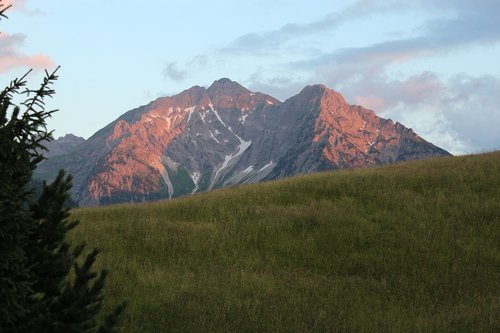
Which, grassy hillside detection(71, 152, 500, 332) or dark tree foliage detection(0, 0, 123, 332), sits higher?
dark tree foliage detection(0, 0, 123, 332)

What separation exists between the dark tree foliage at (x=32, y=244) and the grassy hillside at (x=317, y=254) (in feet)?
22.6

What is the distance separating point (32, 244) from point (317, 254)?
14.4 metres

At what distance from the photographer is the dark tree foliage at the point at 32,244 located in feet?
17.7

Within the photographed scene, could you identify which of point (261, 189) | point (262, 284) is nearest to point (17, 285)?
point (262, 284)

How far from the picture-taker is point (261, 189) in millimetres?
27516

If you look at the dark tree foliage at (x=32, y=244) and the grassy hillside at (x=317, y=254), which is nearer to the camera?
the dark tree foliage at (x=32, y=244)

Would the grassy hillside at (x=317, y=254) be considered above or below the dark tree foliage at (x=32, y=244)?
below

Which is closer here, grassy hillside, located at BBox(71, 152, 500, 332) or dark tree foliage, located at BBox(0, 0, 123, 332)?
dark tree foliage, located at BBox(0, 0, 123, 332)

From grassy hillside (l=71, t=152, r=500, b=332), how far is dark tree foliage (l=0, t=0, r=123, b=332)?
690cm

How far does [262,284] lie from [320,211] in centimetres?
767

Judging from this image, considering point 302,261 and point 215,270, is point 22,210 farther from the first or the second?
point 302,261

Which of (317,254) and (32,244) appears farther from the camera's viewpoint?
(317,254)

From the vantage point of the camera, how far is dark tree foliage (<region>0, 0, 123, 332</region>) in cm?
540

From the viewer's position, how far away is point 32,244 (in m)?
6.22
